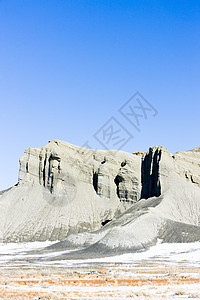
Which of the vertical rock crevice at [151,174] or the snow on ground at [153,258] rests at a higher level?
the vertical rock crevice at [151,174]

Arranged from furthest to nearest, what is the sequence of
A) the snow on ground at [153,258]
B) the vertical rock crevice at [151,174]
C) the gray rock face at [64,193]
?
the vertical rock crevice at [151,174] → the gray rock face at [64,193] → the snow on ground at [153,258]

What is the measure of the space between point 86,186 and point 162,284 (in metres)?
68.3

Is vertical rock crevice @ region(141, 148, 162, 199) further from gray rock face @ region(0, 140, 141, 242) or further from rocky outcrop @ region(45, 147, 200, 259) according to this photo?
gray rock face @ region(0, 140, 141, 242)

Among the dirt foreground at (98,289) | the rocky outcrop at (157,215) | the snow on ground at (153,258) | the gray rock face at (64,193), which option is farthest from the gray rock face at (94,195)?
the dirt foreground at (98,289)

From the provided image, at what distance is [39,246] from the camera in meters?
69.0

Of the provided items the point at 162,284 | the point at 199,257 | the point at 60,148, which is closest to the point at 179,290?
the point at 162,284

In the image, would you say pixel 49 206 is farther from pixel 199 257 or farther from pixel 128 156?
pixel 199 257

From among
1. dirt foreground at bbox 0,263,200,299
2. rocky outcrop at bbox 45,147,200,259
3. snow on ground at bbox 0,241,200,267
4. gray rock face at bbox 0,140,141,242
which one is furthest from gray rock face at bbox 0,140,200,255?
dirt foreground at bbox 0,263,200,299

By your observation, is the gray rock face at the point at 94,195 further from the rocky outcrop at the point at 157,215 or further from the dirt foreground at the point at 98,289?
the dirt foreground at the point at 98,289

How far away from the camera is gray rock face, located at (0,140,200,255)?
7012cm

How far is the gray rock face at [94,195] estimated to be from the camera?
2761 inches

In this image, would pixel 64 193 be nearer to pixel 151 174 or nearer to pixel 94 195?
pixel 94 195

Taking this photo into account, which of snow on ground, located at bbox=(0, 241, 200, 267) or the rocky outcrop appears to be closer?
snow on ground, located at bbox=(0, 241, 200, 267)

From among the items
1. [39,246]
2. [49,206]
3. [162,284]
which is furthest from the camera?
[49,206]
